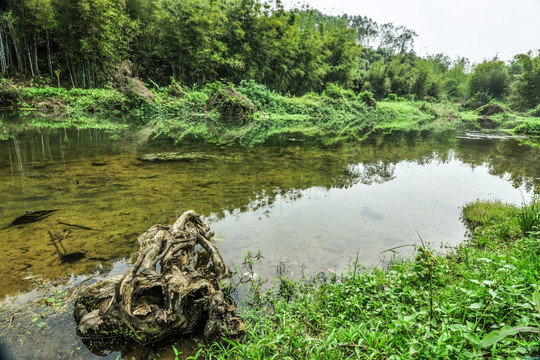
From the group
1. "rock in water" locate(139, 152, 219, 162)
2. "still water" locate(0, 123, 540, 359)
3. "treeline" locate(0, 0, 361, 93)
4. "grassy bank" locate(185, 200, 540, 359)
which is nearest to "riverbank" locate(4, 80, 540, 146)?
"rock in water" locate(139, 152, 219, 162)

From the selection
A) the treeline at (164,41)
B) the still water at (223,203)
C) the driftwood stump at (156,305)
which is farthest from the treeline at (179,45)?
the driftwood stump at (156,305)

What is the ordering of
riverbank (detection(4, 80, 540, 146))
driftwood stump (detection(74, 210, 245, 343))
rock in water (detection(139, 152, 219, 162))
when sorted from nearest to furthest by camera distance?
driftwood stump (detection(74, 210, 245, 343)) < rock in water (detection(139, 152, 219, 162)) < riverbank (detection(4, 80, 540, 146))

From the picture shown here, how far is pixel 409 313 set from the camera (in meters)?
2.03

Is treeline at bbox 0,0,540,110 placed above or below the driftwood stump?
above

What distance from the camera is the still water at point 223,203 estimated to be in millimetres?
2752

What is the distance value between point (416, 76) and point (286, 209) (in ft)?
170

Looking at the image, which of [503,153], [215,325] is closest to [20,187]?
[215,325]

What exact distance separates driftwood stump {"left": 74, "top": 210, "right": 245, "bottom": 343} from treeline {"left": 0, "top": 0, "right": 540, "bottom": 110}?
2377 cm

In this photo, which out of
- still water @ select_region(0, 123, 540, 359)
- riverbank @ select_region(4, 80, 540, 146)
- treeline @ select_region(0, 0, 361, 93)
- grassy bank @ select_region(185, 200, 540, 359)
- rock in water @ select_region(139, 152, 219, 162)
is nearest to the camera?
grassy bank @ select_region(185, 200, 540, 359)

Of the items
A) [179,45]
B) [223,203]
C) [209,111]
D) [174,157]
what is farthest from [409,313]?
[179,45]

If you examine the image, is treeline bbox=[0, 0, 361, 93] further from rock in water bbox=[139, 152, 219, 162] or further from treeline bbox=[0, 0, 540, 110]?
rock in water bbox=[139, 152, 219, 162]

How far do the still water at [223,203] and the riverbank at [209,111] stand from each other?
3.85 m

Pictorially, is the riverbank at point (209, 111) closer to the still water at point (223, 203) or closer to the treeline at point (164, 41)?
the treeline at point (164, 41)

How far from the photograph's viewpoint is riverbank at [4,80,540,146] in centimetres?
1362
